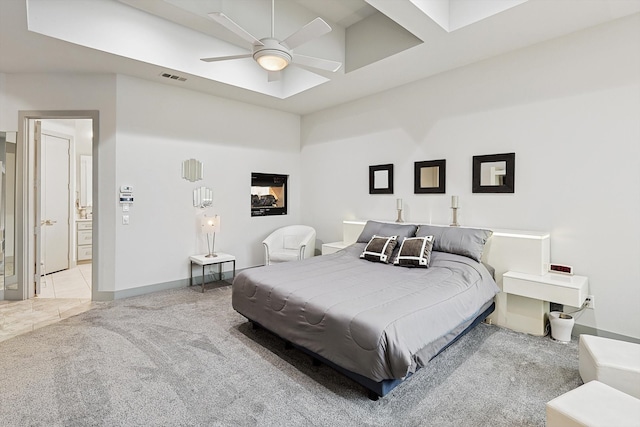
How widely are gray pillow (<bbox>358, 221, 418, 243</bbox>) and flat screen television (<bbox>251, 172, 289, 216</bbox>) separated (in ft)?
6.88

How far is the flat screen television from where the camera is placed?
5715 millimetres

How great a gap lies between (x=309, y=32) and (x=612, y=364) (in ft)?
10.8

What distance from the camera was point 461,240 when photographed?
3523 millimetres

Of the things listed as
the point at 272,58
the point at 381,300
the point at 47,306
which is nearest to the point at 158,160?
the point at 47,306

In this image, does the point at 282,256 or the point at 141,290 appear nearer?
the point at 141,290

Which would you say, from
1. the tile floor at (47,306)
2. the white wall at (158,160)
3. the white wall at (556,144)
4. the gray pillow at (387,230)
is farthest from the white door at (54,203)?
the white wall at (556,144)

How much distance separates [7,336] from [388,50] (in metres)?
5.04

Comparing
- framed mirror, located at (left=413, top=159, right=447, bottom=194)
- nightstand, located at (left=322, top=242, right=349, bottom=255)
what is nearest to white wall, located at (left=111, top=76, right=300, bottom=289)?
nightstand, located at (left=322, top=242, right=349, bottom=255)

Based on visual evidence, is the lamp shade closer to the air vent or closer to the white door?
the air vent

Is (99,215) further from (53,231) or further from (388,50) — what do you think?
(388,50)

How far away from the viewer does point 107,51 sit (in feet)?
11.5

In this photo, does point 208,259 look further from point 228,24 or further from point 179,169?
point 228,24

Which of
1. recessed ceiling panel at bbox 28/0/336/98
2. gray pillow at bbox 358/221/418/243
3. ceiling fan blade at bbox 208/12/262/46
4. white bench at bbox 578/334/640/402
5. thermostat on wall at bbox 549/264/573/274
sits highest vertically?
recessed ceiling panel at bbox 28/0/336/98

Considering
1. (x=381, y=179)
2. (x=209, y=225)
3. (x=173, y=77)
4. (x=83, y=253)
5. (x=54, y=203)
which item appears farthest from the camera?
(x=83, y=253)
